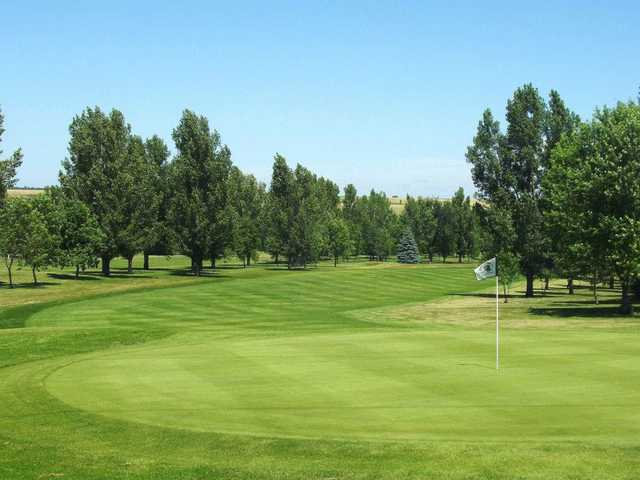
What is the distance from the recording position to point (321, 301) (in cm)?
7444

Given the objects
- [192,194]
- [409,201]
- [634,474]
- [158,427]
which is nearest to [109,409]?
[158,427]

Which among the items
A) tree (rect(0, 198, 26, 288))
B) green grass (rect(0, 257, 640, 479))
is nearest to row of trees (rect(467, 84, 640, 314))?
green grass (rect(0, 257, 640, 479))

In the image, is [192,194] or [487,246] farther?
[192,194]

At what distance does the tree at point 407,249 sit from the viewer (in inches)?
6658

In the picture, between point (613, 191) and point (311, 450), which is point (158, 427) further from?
point (613, 191)

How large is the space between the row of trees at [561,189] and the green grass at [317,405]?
20.7 metres

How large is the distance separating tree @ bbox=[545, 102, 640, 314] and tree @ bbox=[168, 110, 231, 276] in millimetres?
53720

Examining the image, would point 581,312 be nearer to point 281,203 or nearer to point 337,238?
point 281,203

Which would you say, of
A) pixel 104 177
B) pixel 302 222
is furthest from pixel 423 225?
pixel 104 177

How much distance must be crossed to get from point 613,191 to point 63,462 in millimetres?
47641

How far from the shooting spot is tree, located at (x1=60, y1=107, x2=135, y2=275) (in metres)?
95.2

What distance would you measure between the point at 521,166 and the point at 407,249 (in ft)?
299

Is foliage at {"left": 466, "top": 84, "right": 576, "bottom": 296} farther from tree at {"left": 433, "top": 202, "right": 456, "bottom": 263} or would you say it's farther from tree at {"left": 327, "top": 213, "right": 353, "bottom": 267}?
tree at {"left": 433, "top": 202, "right": 456, "bottom": 263}

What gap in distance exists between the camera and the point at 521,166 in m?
79.6
